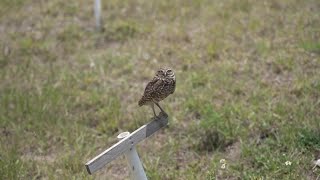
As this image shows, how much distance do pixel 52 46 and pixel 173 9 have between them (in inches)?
62.0

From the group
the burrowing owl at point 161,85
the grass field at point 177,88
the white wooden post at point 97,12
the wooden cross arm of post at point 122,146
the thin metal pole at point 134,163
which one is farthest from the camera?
the white wooden post at point 97,12

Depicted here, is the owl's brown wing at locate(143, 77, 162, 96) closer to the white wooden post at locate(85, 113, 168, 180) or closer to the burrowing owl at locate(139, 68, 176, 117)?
the burrowing owl at locate(139, 68, 176, 117)

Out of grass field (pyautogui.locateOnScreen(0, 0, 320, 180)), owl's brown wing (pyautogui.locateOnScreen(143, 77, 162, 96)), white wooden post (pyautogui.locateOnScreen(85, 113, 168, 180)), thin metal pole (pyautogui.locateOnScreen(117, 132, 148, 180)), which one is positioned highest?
owl's brown wing (pyautogui.locateOnScreen(143, 77, 162, 96))

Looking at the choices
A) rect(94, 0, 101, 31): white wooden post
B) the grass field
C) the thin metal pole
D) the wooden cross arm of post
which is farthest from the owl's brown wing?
rect(94, 0, 101, 31): white wooden post

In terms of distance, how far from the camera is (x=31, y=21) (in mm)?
6379

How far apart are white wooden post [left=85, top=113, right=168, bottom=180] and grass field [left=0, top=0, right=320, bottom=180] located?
0.67m

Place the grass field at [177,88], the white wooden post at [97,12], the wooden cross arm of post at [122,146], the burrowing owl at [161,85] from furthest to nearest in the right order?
the white wooden post at [97,12]
the grass field at [177,88]
the burrowing owl at [161,85]
the wooden cross arm of post at [122,146]

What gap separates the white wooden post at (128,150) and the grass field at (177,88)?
0.67 metres

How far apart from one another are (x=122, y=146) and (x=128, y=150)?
0.07m

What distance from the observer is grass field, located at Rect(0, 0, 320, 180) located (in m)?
3.85

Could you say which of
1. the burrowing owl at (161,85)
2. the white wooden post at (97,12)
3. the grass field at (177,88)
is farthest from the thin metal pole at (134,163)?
the white wooden post at (97,12)

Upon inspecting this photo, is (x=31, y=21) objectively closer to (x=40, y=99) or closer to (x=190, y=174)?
(x=40, y=99)

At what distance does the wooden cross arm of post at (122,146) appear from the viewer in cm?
270

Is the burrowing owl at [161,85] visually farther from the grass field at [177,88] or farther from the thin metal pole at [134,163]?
the grass field at [177,88]
